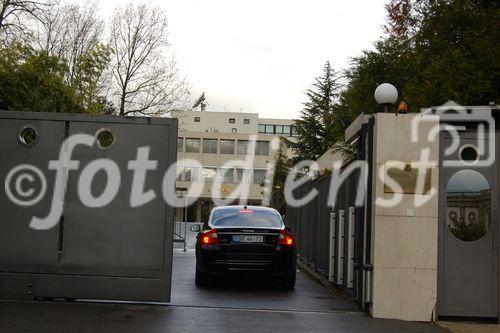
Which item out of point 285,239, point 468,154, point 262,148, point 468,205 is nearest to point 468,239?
point 468,205

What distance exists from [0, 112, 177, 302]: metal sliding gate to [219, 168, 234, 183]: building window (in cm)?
8770

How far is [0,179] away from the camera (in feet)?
32.4

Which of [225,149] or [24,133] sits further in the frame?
[225,149]

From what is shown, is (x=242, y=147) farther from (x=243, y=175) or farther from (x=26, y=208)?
(x=26, y=208)

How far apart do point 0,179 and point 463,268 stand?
627cm

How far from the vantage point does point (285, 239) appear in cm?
1250

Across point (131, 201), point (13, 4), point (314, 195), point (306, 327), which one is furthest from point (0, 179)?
point (13, 4)

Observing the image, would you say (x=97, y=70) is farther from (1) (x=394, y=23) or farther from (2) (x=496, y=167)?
(2) (x=496, y=167)

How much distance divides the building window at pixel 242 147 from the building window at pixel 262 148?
154cm

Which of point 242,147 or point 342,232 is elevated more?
point 242,147

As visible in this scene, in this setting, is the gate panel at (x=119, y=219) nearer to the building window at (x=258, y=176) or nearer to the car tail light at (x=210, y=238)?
the car tail light at (x=210, y=238)

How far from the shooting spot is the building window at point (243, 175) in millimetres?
99062

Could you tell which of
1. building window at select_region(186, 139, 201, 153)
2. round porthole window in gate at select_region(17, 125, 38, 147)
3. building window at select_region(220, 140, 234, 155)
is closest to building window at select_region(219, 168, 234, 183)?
building window at select_region(220, 140, 234, 155)

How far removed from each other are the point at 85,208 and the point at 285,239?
13.0 feet
